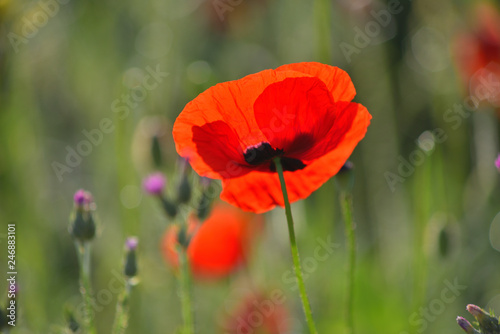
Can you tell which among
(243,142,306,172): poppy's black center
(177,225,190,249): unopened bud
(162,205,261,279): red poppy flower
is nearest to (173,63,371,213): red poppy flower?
(243,142,306,172): poppy's black center

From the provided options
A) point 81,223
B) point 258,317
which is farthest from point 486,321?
point 258,317

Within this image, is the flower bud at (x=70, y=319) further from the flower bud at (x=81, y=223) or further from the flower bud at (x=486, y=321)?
the flower bud at (x=486, y=321)

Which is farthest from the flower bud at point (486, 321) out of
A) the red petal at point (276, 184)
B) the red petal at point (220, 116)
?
the red petal at point (220, 116)

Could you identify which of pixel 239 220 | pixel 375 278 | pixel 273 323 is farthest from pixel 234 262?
pixel 375 278

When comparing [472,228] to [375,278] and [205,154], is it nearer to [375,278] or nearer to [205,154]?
[375,278]

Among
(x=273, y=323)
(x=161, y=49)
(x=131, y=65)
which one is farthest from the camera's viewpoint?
(x=131, y=65)
